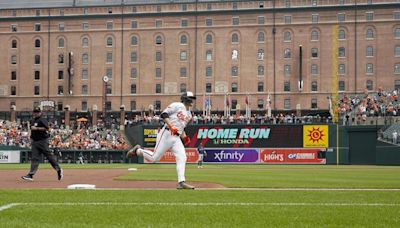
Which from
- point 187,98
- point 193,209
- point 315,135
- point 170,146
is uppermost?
point 187,98

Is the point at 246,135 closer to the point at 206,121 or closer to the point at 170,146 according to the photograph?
the point at 206,121

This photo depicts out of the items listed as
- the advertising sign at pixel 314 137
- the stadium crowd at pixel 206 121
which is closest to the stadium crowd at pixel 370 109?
the stadium crowd at pixel 206 121

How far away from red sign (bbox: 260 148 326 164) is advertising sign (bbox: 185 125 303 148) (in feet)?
1.58

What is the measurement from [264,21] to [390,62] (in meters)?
18.6

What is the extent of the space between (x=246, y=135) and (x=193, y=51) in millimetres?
41856

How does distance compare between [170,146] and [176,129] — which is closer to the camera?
[176,129]

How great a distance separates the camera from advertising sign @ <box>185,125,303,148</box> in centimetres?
5762

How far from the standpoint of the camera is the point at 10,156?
6041cm

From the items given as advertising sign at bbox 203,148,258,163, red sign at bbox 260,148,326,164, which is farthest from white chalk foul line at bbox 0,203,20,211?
advertising sign at bbox 203,148,258,163

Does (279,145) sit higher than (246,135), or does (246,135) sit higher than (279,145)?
(246,135)

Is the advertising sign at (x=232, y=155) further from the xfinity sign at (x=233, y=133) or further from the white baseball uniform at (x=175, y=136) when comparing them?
the white baseball uniform at (x=175, y=136)

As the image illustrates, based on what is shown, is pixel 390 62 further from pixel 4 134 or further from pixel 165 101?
pixel 4 134

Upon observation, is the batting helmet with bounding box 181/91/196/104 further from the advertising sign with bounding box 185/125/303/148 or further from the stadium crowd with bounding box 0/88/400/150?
the stadium crowd with bounding box 0/88/400/150

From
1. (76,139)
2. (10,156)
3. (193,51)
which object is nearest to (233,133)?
(76,139)
